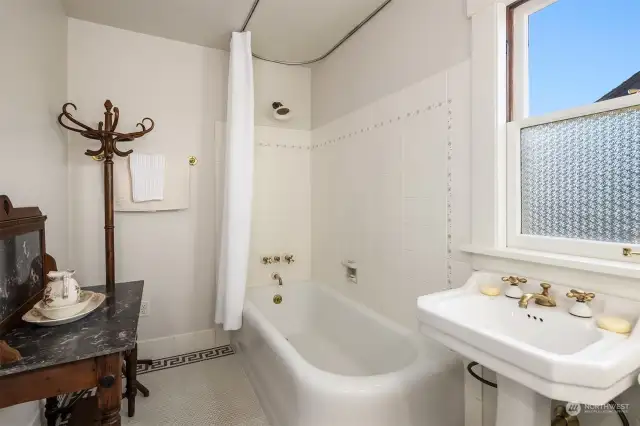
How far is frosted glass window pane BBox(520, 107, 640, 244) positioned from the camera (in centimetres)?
98

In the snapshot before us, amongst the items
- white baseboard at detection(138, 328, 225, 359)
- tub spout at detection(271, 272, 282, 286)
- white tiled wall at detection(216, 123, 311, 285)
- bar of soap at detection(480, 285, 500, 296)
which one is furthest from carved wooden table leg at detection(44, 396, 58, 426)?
bar of soap at detection(480, 285, 500, 296)

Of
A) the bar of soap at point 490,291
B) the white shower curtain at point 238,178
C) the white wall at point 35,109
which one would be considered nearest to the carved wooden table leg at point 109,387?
the white wall at point 35,109

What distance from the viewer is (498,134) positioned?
1255 mm

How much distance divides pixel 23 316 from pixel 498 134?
6.29 ft

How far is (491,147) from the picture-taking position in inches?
49.9

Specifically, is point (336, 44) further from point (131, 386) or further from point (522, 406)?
point (131, 386)

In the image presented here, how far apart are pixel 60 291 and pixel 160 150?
1.36 meters

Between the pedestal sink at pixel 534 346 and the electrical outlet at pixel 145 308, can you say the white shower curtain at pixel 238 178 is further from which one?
the pedestal sink at pixel 534 346

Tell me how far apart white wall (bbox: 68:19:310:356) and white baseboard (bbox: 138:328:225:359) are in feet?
0.06

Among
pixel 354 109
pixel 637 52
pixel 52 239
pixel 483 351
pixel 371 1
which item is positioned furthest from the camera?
pixel 354 109

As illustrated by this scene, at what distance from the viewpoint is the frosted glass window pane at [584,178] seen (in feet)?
3.22

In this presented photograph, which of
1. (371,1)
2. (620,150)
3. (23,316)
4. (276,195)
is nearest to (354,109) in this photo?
(371,1)

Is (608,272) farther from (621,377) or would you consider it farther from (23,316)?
(23,316)

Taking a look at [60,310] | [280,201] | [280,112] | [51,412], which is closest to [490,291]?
[60,310]
